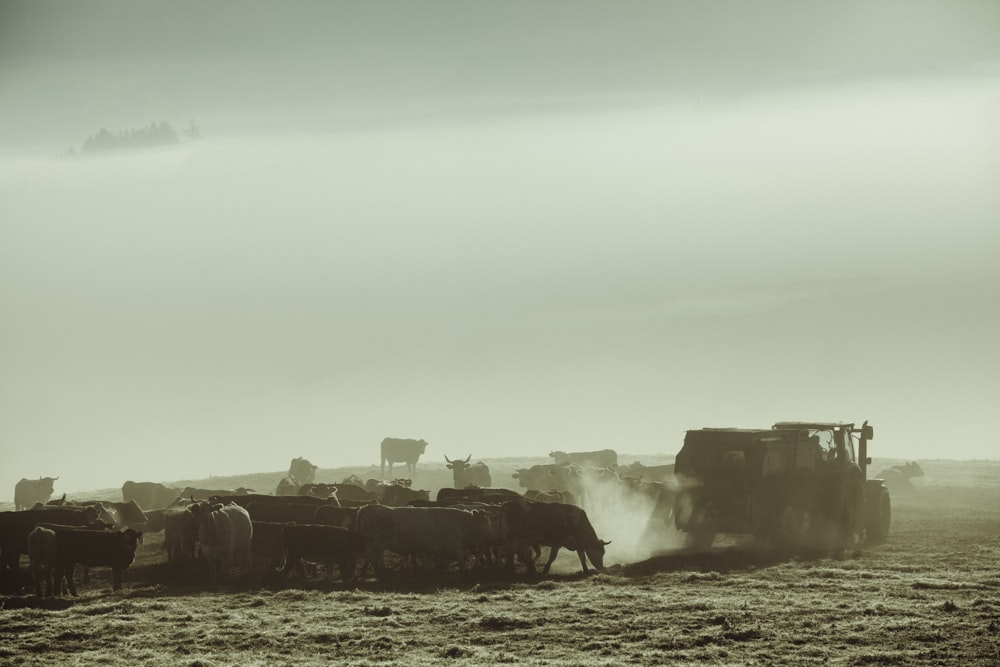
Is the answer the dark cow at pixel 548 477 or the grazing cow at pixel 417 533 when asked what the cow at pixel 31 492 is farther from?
the grazing cow at pixel 417 533

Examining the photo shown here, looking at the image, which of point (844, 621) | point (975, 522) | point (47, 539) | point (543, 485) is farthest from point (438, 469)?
point (844, 621)

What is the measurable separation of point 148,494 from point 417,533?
3006cm

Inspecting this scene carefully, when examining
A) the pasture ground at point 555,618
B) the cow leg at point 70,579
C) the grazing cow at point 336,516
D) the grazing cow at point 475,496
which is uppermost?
the grazing cow at point 475,496

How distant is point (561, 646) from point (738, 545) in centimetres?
1599

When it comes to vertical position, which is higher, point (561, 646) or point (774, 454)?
point (774, 454)

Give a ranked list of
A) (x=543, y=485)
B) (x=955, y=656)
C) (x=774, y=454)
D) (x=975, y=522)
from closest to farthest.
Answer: (x=955, y=656)
(x=774, y=454)
(x=975, y=522)
(x=543, y=485)

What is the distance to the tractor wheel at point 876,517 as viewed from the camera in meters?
36.2

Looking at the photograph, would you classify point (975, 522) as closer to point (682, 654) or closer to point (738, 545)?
point (738, 545)

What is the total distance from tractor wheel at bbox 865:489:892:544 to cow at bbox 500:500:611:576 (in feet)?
35.4

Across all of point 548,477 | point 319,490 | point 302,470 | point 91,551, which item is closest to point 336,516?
point 91,551

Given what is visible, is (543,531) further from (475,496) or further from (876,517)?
(876,517)

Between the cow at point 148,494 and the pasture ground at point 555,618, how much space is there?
24.9 metres

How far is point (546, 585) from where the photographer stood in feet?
89.4

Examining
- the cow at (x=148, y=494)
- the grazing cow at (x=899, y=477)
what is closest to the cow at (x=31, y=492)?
the cow at (x=148, y=494)
